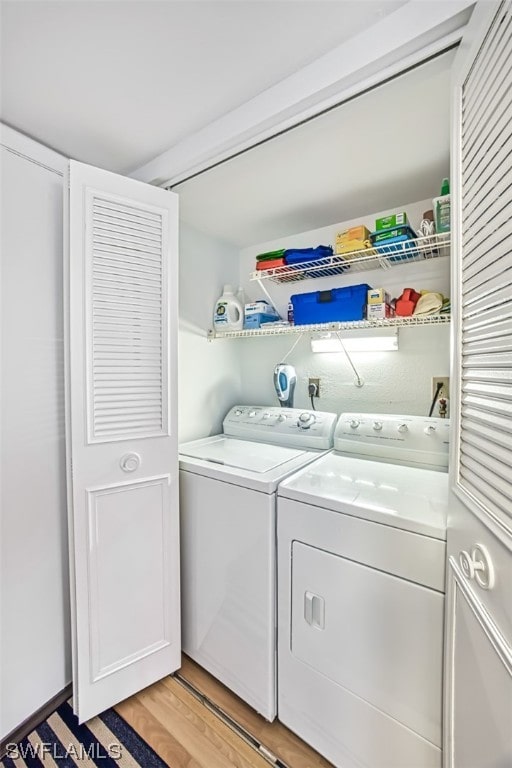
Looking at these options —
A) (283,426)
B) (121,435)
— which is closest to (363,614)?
(283,426)

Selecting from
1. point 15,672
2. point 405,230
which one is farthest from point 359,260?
point 15,672

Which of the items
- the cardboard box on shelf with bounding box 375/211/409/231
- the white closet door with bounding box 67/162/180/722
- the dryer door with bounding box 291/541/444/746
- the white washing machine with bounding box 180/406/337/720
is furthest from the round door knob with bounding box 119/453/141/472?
the cardboard box on shelf with bounding box 375/211/409/231

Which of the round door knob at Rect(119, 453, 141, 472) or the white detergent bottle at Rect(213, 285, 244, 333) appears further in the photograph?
the white detergent bottle at Rect(213, 285, 244, 333)

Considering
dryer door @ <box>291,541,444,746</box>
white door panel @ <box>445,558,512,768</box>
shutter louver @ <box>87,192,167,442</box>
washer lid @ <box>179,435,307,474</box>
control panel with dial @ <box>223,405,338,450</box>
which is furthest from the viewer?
control panel with dial @ <box>223,405,338,450</box>

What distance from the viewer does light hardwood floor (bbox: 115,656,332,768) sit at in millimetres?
1340

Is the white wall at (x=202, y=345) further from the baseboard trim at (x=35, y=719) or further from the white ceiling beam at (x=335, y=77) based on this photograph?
the baseboard trim at (x=35, y=719)

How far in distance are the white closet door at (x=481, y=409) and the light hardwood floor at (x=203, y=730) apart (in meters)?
0.74

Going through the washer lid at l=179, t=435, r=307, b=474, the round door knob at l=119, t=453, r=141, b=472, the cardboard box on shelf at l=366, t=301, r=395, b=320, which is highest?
the cardboard box on shelf at l=366, t=301, r=395, b=320

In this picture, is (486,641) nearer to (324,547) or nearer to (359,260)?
(324,547)

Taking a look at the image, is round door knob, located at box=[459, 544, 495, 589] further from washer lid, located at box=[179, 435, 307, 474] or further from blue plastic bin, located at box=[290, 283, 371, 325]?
blue plastic bin, located at box=[290, 283, 371, 325]

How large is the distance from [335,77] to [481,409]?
3.72ft

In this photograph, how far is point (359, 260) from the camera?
178cm

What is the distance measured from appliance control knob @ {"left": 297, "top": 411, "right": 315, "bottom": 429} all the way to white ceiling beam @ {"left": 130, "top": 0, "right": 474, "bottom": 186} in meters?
1.40

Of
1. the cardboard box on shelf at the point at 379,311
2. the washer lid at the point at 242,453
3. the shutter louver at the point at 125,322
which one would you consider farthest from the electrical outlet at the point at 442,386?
the shutter louver at the point at 125,322
